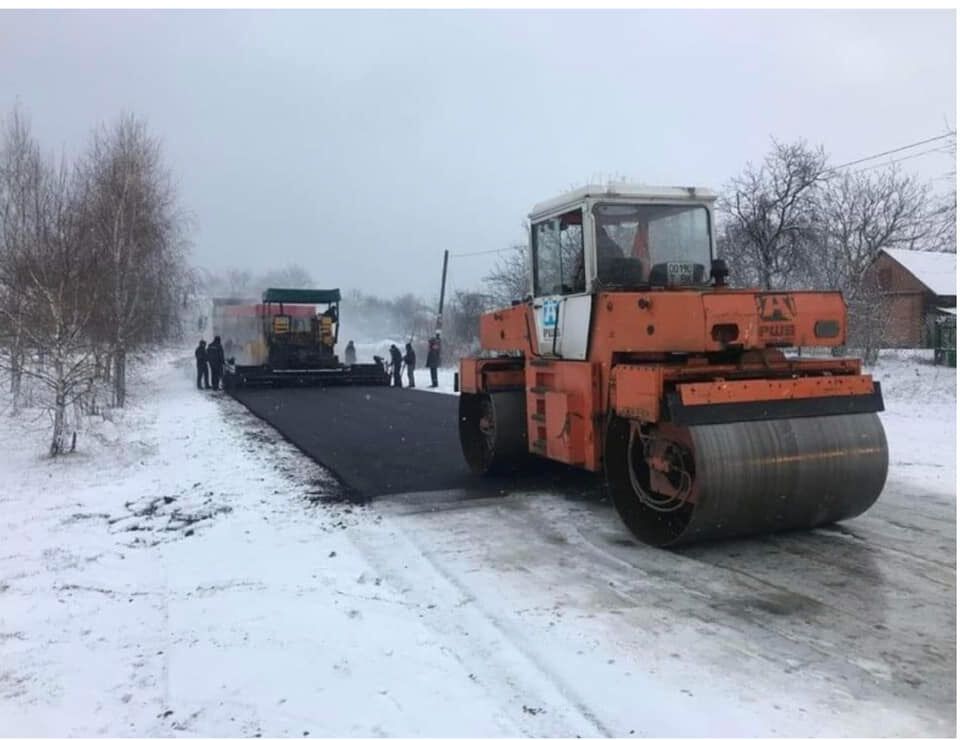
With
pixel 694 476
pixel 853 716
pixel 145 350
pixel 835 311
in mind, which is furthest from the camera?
pixel 145 350

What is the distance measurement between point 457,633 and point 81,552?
3.12 metres

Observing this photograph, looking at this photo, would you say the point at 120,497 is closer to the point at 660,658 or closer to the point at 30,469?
the point at 30,469

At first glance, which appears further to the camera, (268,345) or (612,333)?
(268,345)

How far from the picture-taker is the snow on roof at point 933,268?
35.7 m

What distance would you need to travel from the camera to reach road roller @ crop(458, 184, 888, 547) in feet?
17.7

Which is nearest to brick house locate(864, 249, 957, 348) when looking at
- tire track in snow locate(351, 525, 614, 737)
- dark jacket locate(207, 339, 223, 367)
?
dark jacket locate(207, 339, 223, 367)

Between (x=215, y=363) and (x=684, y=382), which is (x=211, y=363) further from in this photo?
(x=684, y=382)

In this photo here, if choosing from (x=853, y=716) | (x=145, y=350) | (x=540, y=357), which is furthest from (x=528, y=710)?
(x=145, y=350)

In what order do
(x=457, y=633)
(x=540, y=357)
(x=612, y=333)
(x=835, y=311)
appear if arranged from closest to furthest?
(x=457, y=633) < (x=835, y=311) < (x=612, y=333) < (x=540, y=357)

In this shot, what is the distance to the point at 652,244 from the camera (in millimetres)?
6961

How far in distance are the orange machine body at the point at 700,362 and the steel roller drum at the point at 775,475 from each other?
0.14m

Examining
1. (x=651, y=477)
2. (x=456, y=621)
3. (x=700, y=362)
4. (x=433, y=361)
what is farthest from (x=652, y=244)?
(x=433, y=361)

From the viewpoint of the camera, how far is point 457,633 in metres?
4.38

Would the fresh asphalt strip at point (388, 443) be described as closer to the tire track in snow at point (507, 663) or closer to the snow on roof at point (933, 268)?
the tire track in snow at point (507, 663)
